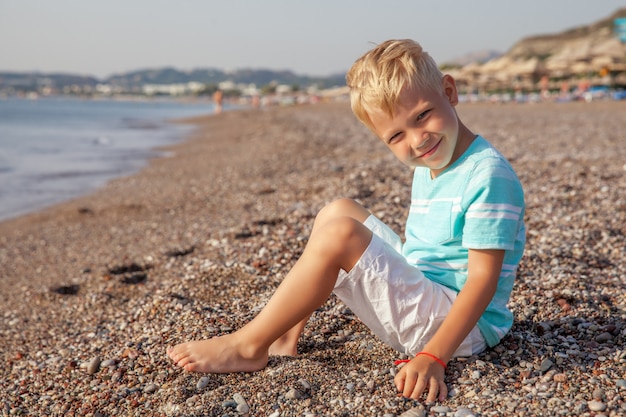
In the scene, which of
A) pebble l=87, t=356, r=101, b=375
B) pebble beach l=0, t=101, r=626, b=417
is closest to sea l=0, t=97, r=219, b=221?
pebble beach l=0, t=101, r=626, b=417

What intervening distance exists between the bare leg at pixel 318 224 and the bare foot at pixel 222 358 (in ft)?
0.67

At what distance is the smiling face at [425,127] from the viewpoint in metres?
2.35

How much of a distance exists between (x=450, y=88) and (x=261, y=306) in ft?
5.66

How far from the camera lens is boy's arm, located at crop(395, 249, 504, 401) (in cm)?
229

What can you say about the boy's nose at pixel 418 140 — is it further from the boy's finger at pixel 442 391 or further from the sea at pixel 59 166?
the sea at pixel 59 166

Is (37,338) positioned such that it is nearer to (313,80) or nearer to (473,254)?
(473,254)

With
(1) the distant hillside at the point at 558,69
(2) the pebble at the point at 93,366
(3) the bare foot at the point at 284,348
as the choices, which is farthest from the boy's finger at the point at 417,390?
(1) the distant hillside at the point at 558,69

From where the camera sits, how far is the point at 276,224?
5371 millimetres

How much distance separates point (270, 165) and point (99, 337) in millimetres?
6941

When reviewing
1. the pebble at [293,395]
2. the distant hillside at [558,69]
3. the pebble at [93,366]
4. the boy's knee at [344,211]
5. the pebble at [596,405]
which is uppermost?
the distant hillside at [558,69]

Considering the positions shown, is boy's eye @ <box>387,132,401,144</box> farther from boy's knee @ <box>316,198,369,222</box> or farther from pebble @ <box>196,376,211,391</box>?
pebble @ <box>196,376,211,391</box>

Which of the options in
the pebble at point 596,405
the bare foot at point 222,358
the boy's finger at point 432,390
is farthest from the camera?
the bare foot at point 222,358

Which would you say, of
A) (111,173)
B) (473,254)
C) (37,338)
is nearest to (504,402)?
(473,254)

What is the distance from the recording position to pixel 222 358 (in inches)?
103
